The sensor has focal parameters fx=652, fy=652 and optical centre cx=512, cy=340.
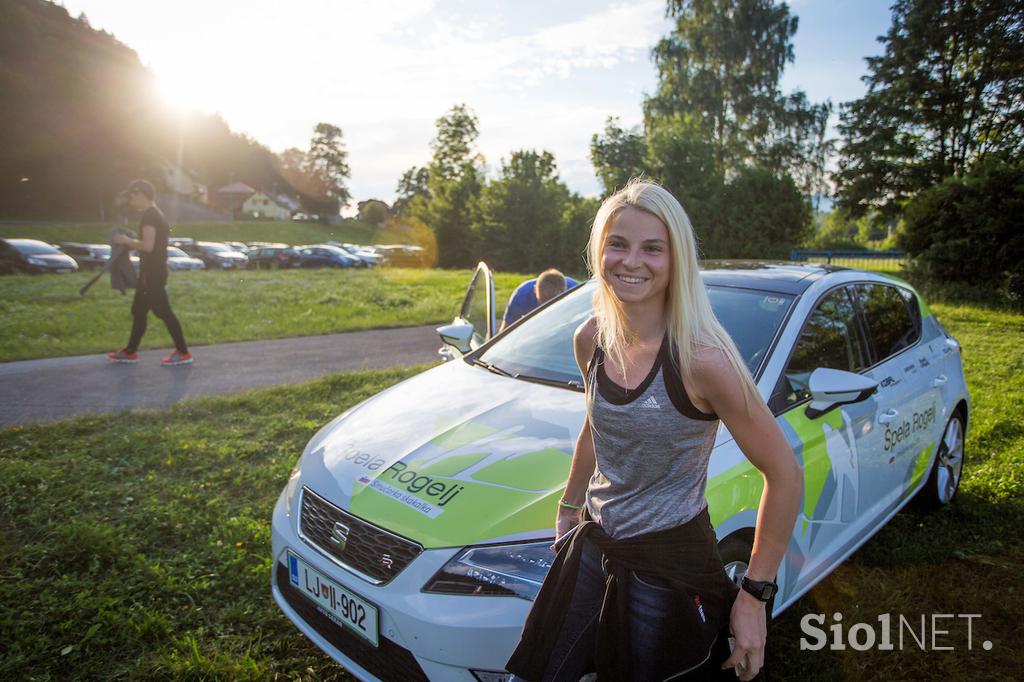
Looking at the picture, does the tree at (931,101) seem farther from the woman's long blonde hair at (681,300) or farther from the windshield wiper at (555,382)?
the woman's long blonde hair at (681,300)

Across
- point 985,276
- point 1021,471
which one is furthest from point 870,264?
point 1021,471

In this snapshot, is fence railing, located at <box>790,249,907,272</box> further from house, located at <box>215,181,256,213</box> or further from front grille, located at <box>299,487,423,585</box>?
house, located at <box>215,181,256,213</box>

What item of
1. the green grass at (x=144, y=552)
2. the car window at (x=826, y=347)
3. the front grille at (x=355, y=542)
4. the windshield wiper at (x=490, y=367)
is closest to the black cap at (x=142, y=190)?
the green grass at (x=144, y=552)

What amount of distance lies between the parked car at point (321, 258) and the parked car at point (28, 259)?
37.9 feet

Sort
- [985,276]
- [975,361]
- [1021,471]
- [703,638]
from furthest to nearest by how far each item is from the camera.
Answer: [985,276] < [975,361] < [1021,471] < [703,638]

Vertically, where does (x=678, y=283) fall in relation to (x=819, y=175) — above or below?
below

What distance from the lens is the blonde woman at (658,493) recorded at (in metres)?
1.44

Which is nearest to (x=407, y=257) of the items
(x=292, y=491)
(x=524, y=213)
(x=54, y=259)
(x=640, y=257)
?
(x=524, y=213)

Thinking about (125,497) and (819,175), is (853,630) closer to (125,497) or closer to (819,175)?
(125,497)

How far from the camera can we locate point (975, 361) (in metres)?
7.99

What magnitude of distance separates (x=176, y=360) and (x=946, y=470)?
779 centimetres

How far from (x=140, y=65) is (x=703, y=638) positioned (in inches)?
2738

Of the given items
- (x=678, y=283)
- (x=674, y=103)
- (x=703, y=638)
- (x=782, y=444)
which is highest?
(x=674, y=103)

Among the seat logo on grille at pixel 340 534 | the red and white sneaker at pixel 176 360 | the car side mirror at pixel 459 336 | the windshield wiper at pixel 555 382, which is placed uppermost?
the car side mirror at pixel 459 336
